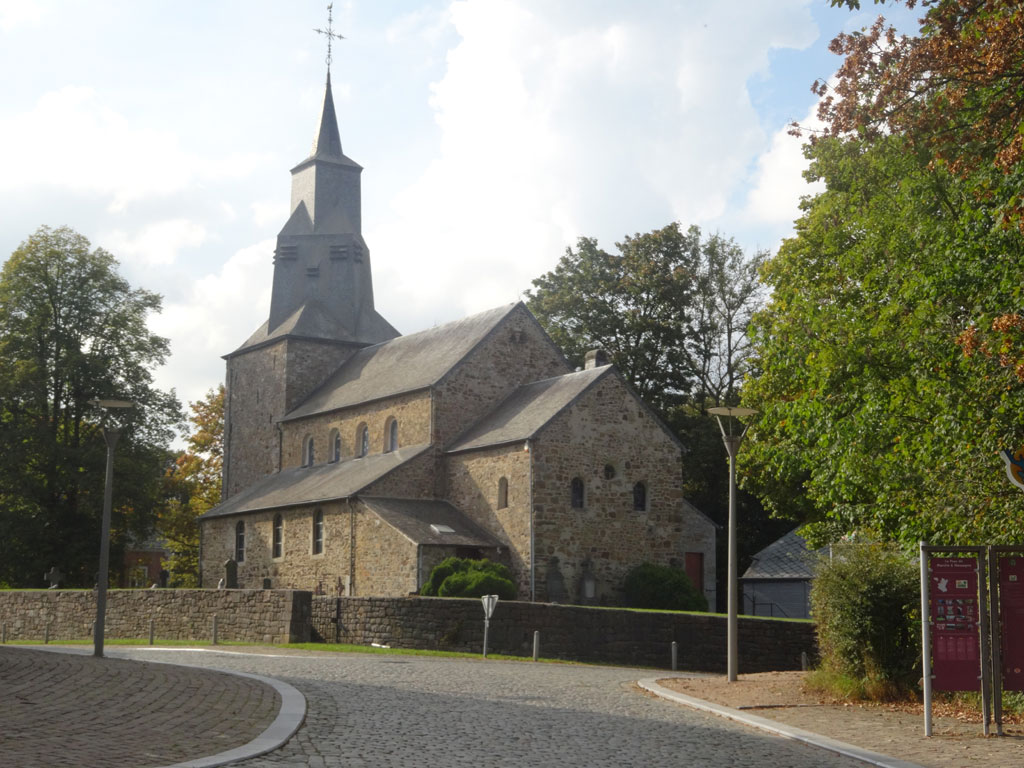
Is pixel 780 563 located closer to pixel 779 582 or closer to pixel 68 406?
pixel 779 582

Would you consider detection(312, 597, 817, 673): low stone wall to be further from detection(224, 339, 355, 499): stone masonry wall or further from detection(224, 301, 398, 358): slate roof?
detection(224, 301, 398, 358): slate roof

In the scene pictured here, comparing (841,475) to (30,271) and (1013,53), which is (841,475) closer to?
(1013,53)

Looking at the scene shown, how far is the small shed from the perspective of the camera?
4397 cm

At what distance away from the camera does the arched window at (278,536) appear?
1588 inches

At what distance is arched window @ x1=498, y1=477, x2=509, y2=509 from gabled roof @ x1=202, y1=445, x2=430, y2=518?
343 centimetres

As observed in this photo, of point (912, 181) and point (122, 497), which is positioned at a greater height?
point (912, 181)

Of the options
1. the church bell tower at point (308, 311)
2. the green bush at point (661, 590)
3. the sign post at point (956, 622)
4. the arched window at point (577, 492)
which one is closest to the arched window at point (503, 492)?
the arched window at point (577, 492)

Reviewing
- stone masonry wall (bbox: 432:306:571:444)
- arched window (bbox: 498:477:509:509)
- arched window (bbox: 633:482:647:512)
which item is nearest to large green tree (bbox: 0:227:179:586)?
stone masonry wall (bbox: 432:306:571:444)

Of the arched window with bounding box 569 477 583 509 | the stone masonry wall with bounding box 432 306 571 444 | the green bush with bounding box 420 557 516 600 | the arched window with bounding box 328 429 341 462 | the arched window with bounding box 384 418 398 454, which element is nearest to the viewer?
the green bush with bounding box 420 557 516 600

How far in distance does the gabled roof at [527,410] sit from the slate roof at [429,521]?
83.2 inches

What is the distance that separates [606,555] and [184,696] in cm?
2376

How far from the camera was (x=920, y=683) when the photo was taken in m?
15.3

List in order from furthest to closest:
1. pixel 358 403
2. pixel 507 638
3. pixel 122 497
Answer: pixel 122 497 < pixel 358 403 < pixel 507 638

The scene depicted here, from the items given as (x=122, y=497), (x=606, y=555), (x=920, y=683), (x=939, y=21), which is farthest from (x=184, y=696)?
(x=122, y=497)
